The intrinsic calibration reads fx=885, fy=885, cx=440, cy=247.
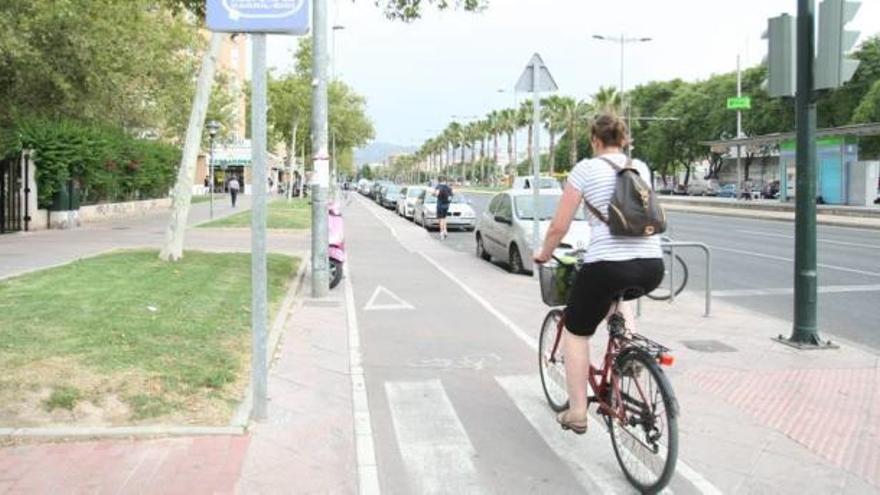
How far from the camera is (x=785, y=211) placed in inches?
1567

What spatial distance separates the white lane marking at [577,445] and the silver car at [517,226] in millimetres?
7148

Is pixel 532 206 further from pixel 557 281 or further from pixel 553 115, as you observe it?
pixel 553 115

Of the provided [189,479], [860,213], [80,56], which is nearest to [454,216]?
[80,56]

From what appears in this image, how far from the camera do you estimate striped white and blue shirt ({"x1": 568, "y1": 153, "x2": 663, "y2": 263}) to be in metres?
4.74

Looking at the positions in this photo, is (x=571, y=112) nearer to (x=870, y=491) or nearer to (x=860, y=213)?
(x=860, y=213)

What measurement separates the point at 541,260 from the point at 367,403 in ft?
6.26

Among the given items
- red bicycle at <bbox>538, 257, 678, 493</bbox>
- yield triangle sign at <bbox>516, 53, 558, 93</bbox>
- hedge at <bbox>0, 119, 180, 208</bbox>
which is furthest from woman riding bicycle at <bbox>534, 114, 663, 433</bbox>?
hedge at <bbox>0, 119, 180, 208</bbox>

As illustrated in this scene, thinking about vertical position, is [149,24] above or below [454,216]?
above

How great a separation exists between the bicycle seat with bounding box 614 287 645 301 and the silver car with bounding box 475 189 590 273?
28.2ft

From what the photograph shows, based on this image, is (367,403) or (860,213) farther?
(860,213)

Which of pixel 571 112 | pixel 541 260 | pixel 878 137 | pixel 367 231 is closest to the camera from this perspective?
pixel 541 260

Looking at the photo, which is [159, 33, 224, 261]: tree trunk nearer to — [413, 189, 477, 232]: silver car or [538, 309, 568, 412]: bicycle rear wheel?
[538, 309, 568, 412]: bicycle rear wheel

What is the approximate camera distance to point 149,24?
1146 inches

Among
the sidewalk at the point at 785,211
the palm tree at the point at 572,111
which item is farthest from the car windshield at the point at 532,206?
the palm tree at the point at 572,111
